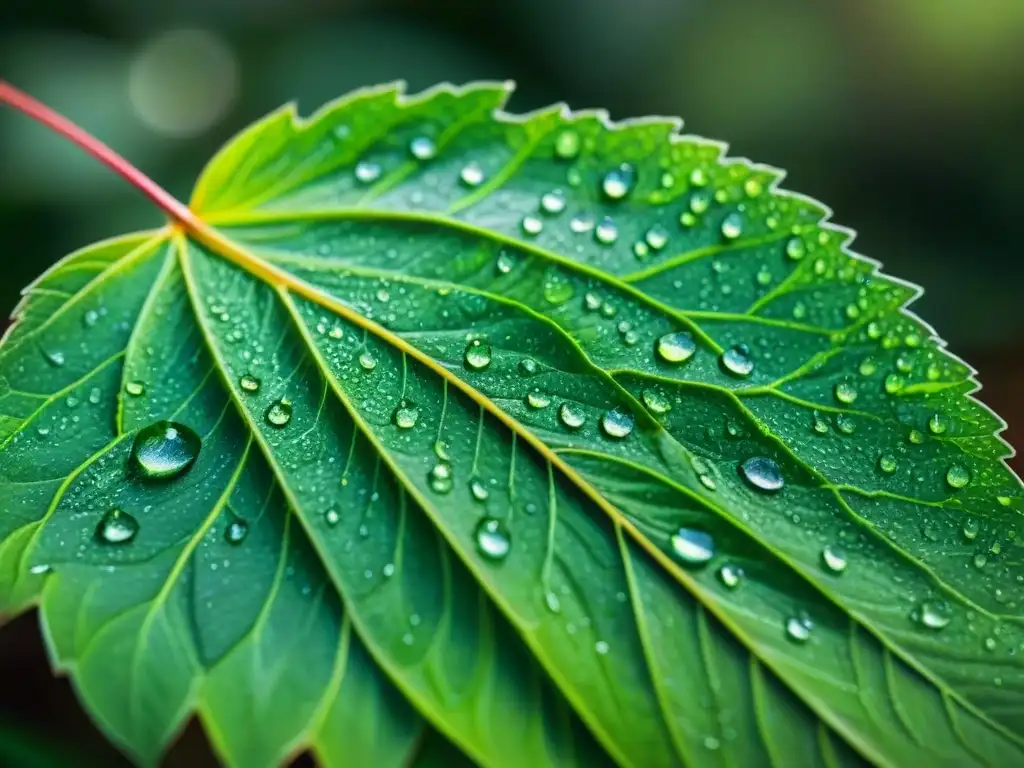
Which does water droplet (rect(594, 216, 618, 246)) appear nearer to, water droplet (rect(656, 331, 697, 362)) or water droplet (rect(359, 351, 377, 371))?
water droplet (rect(656, 331, 697, 362))

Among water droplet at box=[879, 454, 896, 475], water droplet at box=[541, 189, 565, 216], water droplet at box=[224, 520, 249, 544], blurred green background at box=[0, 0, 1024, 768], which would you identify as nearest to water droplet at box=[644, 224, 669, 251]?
water droplet at box=[541, 189, 565, 216]

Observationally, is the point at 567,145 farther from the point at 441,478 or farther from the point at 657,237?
the point at 441,478

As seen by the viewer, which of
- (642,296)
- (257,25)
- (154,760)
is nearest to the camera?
(154,760)

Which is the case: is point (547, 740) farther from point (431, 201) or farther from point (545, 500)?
point (431, 201)

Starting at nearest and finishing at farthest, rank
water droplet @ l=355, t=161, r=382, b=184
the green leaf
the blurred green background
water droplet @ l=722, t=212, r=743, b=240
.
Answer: the green leaf → water droplet @ l=722, t=212, r=743, b=240 → water droplet @ l=355, t=161, r=382, b=184 → the blurred green background

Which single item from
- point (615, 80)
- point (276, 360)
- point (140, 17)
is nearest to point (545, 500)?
point (276, 360)

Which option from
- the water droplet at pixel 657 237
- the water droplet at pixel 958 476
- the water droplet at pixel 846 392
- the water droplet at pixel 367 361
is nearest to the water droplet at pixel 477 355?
the water droplet at pixel 367 361

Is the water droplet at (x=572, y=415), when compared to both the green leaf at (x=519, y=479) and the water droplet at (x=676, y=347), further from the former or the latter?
the water droplet at (x=676, y=347)
